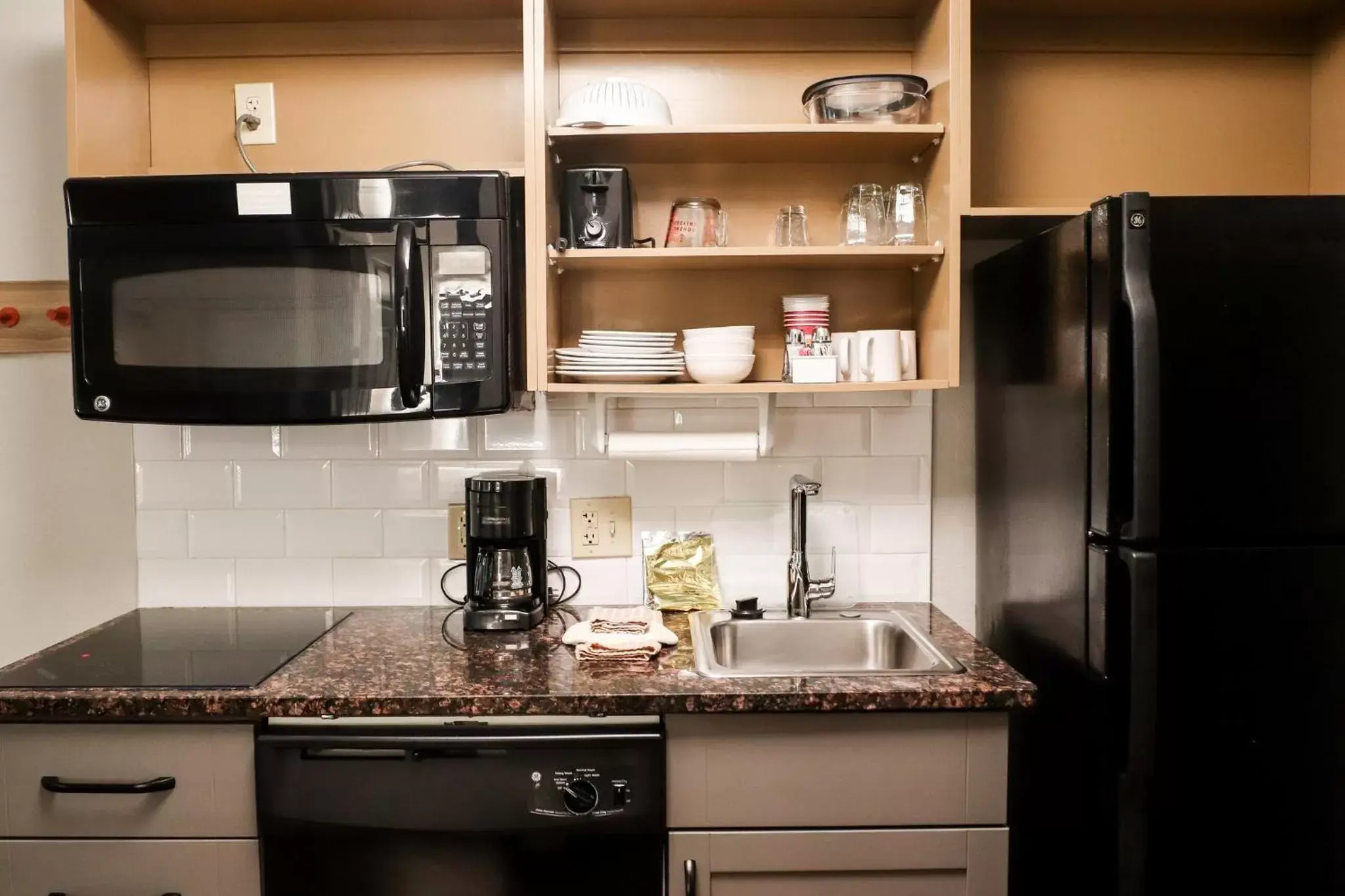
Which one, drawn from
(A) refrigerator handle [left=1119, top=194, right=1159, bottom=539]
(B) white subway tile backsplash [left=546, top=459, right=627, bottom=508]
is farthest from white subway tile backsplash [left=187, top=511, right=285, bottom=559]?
(A) refrigerator handle [left=1119, top=194, right=1159, bottom=539]

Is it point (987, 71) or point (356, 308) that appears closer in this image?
point (356, 308)

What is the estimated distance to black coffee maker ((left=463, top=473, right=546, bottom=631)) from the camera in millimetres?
1612

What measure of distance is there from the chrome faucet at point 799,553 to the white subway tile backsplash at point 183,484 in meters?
1.14

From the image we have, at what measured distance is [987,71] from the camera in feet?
5.90

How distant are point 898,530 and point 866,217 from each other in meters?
0.63

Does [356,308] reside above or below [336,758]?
above

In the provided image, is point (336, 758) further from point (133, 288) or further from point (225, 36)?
point (225, 36)

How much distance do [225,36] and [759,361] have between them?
124 centimetres

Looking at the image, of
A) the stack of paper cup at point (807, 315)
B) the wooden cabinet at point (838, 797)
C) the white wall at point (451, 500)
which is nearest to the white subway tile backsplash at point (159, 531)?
the white wall at point (451, 500)

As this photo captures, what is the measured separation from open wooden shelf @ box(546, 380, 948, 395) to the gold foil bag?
373 mm

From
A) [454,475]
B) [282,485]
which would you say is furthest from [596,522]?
[282,485]

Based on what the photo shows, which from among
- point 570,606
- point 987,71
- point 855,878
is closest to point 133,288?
point 570,606

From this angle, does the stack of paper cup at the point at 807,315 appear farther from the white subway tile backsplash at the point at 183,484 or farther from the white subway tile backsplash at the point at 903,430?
the white subway tile backsplash at the point at 183,484

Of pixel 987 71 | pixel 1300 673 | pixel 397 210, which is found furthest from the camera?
pixel 987 71
